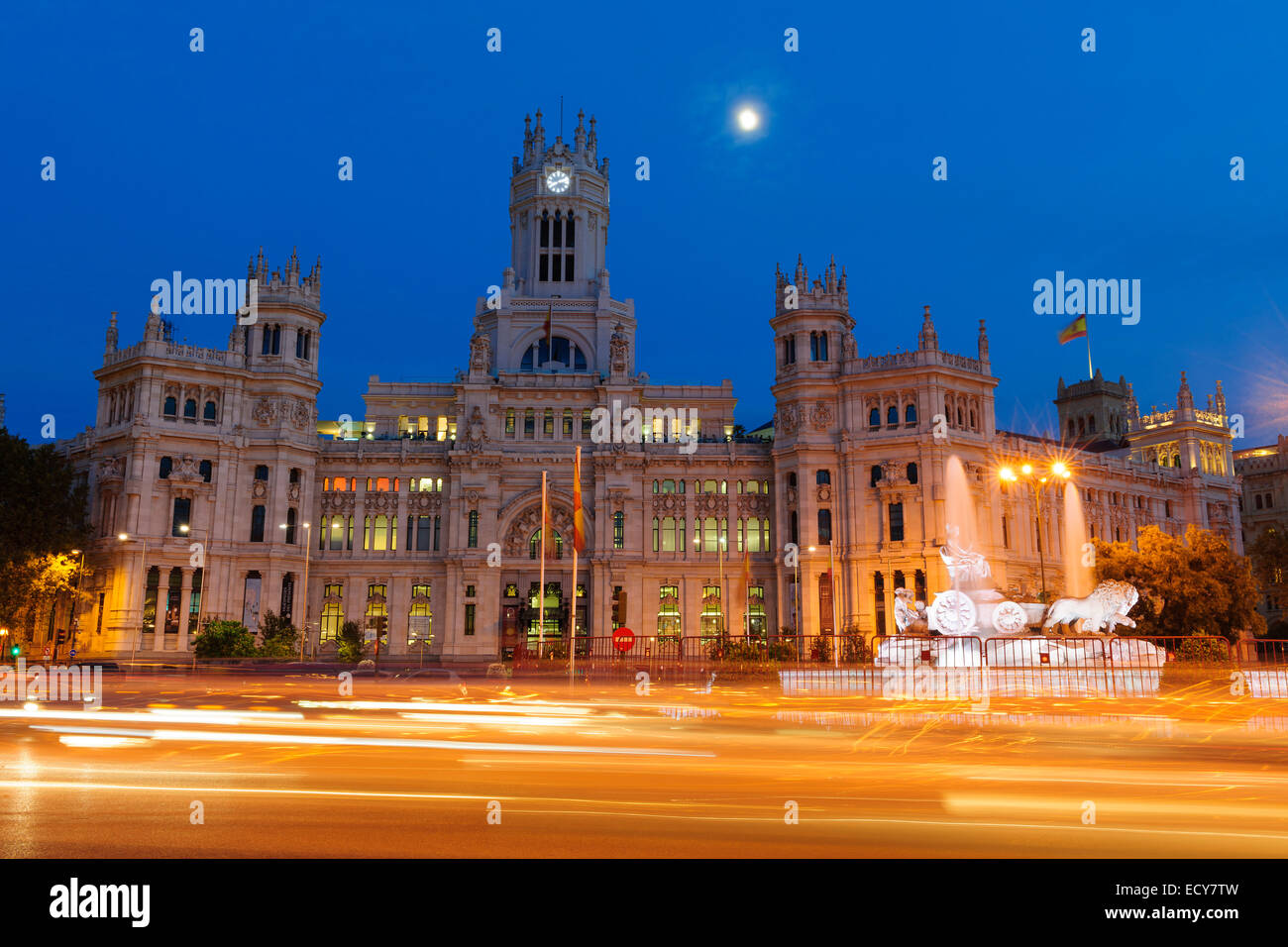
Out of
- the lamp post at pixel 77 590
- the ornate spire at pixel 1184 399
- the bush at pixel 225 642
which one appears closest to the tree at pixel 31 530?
the lamp post at pixel 77 590

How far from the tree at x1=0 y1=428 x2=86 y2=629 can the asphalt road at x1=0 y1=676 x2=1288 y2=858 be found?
143 ft

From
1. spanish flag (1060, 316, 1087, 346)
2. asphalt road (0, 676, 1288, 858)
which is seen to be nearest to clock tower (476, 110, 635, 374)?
spanish flag (1060, 316, 1087, 346)

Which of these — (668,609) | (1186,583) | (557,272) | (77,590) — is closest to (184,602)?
(77,590)

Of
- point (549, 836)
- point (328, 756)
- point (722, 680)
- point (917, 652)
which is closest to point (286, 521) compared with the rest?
point (722, 680)

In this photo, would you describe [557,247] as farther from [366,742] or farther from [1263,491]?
[1263,491]

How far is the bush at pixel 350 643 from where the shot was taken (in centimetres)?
6769

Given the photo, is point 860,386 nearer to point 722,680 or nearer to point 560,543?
point 560,543

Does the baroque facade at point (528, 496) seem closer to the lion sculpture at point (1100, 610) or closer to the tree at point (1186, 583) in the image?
the tree at point (1186, 583)

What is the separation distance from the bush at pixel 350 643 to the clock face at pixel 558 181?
48.8 m

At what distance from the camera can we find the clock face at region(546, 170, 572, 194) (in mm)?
96500

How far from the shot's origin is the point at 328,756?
17.0 m

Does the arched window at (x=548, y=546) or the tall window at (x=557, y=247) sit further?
the tall window at (x=557, y=247)

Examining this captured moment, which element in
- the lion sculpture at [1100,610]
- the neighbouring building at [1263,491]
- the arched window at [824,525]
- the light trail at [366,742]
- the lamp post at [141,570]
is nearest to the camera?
the light trail at [366,742]
